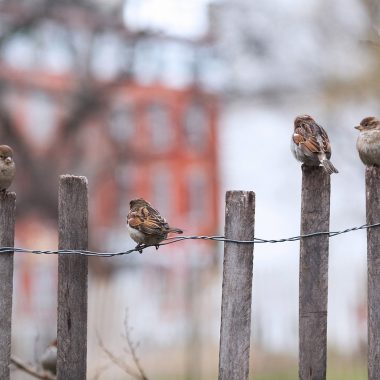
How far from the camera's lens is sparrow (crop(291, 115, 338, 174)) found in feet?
16.2

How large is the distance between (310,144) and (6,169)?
154cm

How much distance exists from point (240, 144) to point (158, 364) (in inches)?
880

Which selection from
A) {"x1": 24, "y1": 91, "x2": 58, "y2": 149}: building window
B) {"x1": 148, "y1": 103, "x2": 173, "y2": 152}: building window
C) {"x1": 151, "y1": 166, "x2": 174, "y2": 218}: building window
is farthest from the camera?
{"x1": 151, "y1": 166, "x2": 174, "y2": 218}: building window

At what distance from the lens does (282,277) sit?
52.0 ft

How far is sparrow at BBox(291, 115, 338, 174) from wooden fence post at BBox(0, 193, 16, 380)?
1435 millimetres

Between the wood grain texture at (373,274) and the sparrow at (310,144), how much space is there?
0.22 meters

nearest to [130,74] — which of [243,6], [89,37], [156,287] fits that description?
[89,37]

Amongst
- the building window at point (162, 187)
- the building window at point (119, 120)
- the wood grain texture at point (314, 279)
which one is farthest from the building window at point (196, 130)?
the wood grain texture at point (314, 279)

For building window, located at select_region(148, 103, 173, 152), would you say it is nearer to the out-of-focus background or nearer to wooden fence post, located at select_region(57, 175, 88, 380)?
the out-of-focus background

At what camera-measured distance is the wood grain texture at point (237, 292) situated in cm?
425

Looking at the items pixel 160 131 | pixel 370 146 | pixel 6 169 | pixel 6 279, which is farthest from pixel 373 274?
pixel 160 131

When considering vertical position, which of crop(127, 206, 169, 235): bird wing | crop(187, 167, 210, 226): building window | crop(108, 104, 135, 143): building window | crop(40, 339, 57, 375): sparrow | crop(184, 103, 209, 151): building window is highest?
crop(184, 103, 209, 151): building window

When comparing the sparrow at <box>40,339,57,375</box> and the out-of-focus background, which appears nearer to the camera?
the sparrow at <box>40,339,57,375</box>

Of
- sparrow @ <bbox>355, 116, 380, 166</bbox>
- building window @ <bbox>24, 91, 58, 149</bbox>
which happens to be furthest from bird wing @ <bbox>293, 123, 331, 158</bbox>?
building window @ <bbox>24, 91, 58, 149</bbox>
